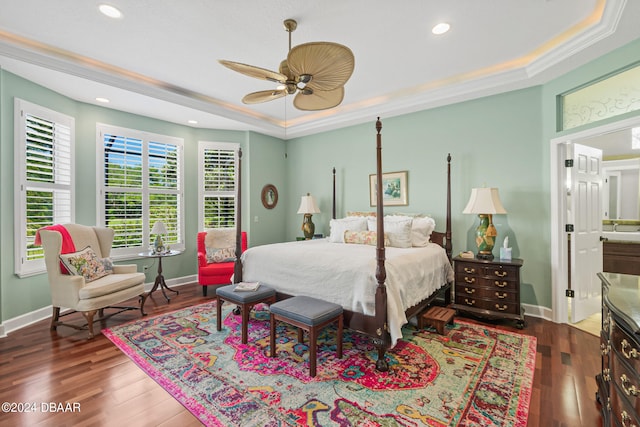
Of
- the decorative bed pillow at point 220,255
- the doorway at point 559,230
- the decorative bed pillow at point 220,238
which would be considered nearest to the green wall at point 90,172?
the decorative bed pillow at point 220,238

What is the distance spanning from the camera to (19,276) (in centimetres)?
347

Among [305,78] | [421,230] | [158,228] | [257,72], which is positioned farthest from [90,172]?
[421,230]

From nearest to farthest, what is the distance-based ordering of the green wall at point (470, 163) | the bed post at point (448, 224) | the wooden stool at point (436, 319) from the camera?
the wooden stool at point (436, 319) < the green wall at point (470, 163) < the bed post at point (448, 224)

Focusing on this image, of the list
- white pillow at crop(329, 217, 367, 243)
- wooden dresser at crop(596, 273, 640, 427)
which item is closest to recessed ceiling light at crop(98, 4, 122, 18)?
white pillow at crop(329, 217, 367, 243)

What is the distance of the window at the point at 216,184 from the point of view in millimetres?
5582

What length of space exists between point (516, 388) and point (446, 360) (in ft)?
1.78

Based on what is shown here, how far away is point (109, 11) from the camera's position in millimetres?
2533

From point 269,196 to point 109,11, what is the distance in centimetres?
398

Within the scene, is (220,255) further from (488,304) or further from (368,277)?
(488,304)

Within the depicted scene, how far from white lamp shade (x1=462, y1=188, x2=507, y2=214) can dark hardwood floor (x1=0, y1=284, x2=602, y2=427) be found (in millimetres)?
1381

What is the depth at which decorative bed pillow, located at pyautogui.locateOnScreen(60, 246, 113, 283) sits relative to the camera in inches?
129

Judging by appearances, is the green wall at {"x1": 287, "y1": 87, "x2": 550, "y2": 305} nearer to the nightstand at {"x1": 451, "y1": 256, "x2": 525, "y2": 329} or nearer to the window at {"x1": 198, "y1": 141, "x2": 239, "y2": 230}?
the nightstand at {"x1": 451, "y1": 256, "x2": 525, "y2": 329}

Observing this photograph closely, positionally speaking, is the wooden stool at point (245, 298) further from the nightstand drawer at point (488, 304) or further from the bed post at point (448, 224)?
the bed post at point (448, 224)

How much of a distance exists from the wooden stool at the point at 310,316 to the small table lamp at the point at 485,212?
7.23 ft
